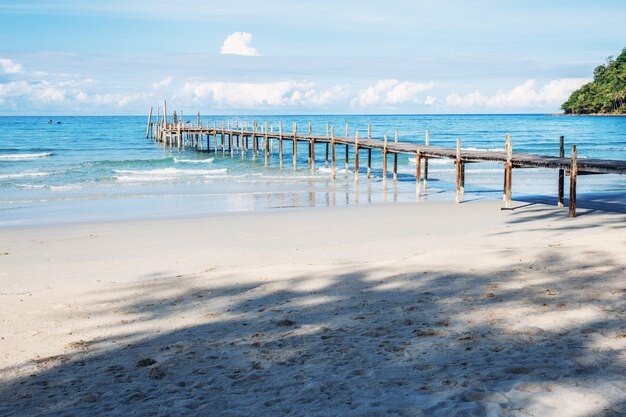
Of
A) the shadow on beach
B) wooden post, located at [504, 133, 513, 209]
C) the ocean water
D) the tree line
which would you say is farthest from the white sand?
the tree line

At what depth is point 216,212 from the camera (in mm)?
19625

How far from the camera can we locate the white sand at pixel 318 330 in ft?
17.2

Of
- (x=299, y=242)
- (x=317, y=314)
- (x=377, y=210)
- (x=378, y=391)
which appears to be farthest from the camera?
(x=377, y=210)

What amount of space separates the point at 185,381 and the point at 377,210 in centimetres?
1426

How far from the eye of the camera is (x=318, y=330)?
7.06 metres

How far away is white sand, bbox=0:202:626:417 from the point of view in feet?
17.2

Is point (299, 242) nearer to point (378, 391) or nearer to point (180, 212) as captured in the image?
point (180, 212)

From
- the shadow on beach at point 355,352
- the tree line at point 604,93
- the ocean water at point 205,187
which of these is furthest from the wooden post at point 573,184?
the tree line at point 604,93

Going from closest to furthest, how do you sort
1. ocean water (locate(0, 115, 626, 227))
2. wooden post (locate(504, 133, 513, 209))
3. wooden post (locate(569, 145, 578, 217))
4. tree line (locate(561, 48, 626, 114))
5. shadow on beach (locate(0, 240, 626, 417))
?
shadow on beach (locate(0, 240, 626, 417)) < wooden post (locate(569, 145, 578, 217)) < wooden post (locate(504, 133, 513, 209)) < ocean water (locate(0, 115, 626, 227)) < tree line (locate(561, 48, 626, 114))

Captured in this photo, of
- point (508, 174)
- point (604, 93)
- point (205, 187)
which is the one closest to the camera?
point (508, 174)

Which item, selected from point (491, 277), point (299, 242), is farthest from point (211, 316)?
point (299, 242)

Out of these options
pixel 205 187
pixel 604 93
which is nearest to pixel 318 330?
pixel 205 187

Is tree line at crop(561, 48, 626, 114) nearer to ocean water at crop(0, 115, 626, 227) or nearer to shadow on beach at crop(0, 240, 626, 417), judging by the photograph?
ocean water at crop(0, 115, 626, 227)

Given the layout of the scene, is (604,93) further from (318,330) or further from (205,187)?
(318,330)
